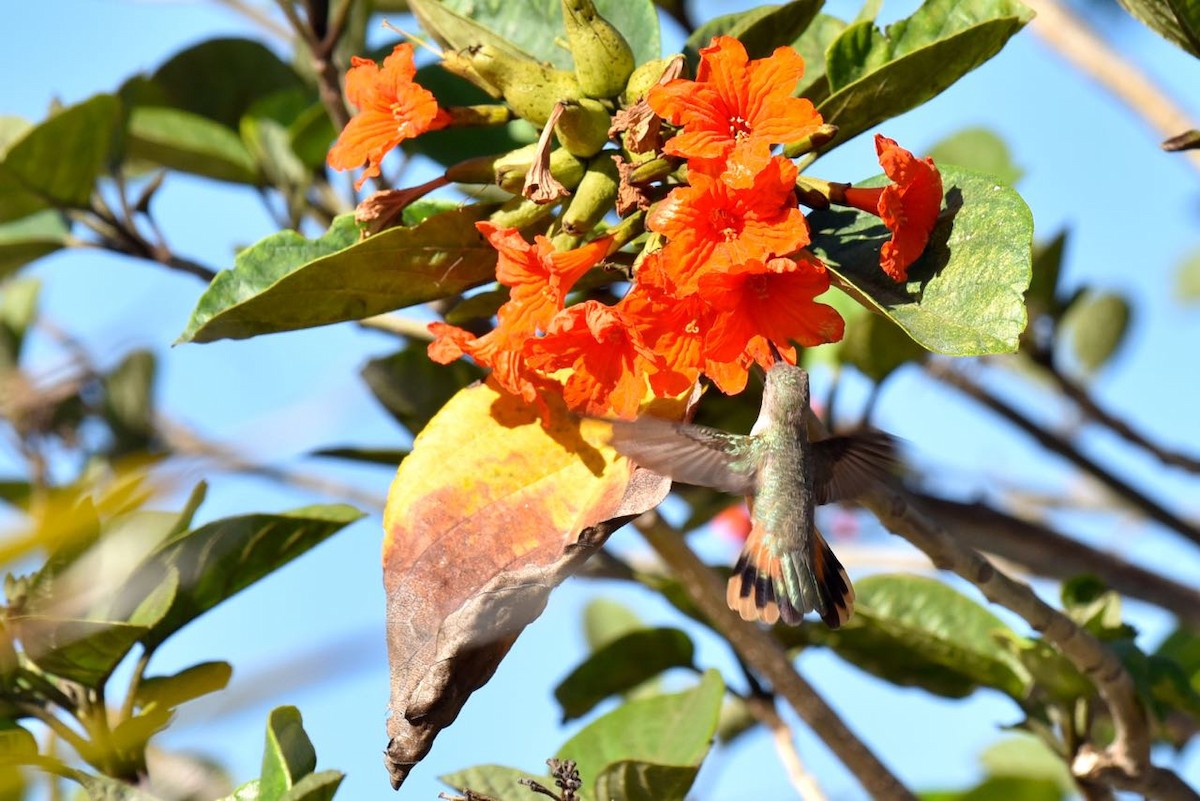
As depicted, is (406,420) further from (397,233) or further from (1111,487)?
(1111,487)

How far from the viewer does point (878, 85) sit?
1.77 m

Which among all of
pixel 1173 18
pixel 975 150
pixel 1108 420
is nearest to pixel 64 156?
pixel 1173 18

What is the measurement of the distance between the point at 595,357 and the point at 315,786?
0.61m

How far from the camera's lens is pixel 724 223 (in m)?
1.57

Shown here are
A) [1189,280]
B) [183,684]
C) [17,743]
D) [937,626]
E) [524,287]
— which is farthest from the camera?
[1189,280]

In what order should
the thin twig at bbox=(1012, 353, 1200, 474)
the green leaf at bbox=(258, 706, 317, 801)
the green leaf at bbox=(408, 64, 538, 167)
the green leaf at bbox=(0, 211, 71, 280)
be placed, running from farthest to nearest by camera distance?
the thin twig at bbox=(1012, 353, 1200, 474)
the green leaf at bbox=(0, 211, 71, 280)
the green leaf at bbox=(408, 64, 538, 167)
the green leaf at bbox=(258, 706, 317, 801)

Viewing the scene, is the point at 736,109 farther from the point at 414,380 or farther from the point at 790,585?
the point at 414,380

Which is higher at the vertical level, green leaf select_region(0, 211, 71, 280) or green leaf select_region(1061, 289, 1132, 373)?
green leaf select_region(0, 211, 71, 280)

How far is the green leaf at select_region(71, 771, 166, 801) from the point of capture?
1.78 metres

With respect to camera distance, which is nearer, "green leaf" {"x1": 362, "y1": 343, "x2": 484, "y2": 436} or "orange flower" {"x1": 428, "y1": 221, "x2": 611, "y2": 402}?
"orange flower" {"x1": 428, "y1": 221, "x2": 611, "y2": 402}

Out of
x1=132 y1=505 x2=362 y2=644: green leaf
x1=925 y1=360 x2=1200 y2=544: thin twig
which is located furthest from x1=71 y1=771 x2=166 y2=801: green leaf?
x1=925 y1=360 x2=1200 y2=544: thin twig

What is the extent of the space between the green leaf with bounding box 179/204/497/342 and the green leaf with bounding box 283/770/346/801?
23.2 inches

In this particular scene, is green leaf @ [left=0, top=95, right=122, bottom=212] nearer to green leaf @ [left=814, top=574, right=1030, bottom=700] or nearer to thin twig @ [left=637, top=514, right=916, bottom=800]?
thin twig @ [left=637, top=514, right=916, bottom=800]

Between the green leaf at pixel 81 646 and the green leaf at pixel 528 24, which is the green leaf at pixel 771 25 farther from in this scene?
the green leaf at pixel 81 646
